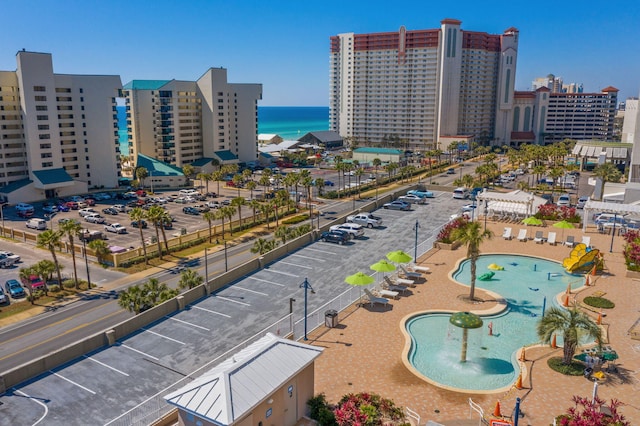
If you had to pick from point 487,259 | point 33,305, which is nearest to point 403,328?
point 487,259

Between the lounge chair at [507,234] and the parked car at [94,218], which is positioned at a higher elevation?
the lounge chair at [507,234]

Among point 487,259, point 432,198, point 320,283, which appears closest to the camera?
point 320,283

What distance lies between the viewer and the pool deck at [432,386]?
2247cm

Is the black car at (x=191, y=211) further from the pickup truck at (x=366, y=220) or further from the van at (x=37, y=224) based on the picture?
the pickup truck at (x=366, y=220)

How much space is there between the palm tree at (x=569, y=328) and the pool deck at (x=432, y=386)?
153 cm

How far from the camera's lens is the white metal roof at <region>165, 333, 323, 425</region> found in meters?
17.5

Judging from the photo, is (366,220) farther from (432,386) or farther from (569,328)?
(432,386)

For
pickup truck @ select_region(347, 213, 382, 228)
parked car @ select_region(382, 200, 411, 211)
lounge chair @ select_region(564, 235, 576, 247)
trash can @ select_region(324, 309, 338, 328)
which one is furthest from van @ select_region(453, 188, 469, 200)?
trash can @ select_region(324, 309, 338, 328)

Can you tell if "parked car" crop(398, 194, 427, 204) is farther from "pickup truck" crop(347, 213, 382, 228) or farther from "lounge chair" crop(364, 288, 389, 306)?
"lounge chair" crop(364, 288, 389, 306)

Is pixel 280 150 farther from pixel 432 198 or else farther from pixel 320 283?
pixel 320 283

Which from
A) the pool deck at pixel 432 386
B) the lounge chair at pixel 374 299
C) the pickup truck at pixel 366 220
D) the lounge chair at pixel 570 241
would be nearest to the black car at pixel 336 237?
the pickup truck at pixel 366 220

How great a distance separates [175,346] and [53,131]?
67.7 m

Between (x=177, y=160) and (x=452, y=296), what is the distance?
86040mm

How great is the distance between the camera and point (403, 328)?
30.8m
